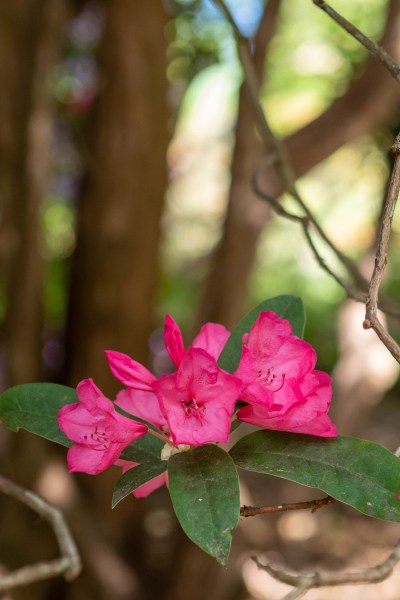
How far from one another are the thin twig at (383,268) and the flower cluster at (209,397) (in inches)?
2.6

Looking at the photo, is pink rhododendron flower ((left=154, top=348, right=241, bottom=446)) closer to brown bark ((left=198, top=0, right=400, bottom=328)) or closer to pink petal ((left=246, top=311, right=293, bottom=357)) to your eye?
pink petal ((left=246, top=311, right=293, bottom=357))

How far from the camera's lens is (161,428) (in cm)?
69

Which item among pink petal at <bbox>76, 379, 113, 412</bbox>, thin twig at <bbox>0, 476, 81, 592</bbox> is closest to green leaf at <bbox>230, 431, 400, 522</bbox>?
pink petal at <bbox>76, 379, 113, 412</bbox>

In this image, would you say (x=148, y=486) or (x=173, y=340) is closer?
(x=173, y=340)

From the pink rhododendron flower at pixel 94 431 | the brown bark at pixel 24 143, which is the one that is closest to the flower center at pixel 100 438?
the pink rhododendron flower at pixel 94 431

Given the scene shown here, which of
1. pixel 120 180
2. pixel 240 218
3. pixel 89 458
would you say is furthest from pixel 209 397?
pixel 120 180

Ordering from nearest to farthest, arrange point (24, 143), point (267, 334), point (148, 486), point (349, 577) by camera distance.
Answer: point (349, 577)
point (267, 334)
point (148, 486)
point (24, 143)

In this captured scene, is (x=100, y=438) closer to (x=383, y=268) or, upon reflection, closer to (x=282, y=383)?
(x=282, y=383)

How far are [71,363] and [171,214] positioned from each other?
2.75m

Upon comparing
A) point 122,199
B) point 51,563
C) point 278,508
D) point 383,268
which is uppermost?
point 383,268

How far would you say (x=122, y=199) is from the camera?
2301 mm

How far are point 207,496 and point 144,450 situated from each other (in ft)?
0.37

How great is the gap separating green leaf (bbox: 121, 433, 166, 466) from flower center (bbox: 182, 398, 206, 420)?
0.09m

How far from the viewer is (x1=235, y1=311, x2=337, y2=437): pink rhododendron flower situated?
602 mm
